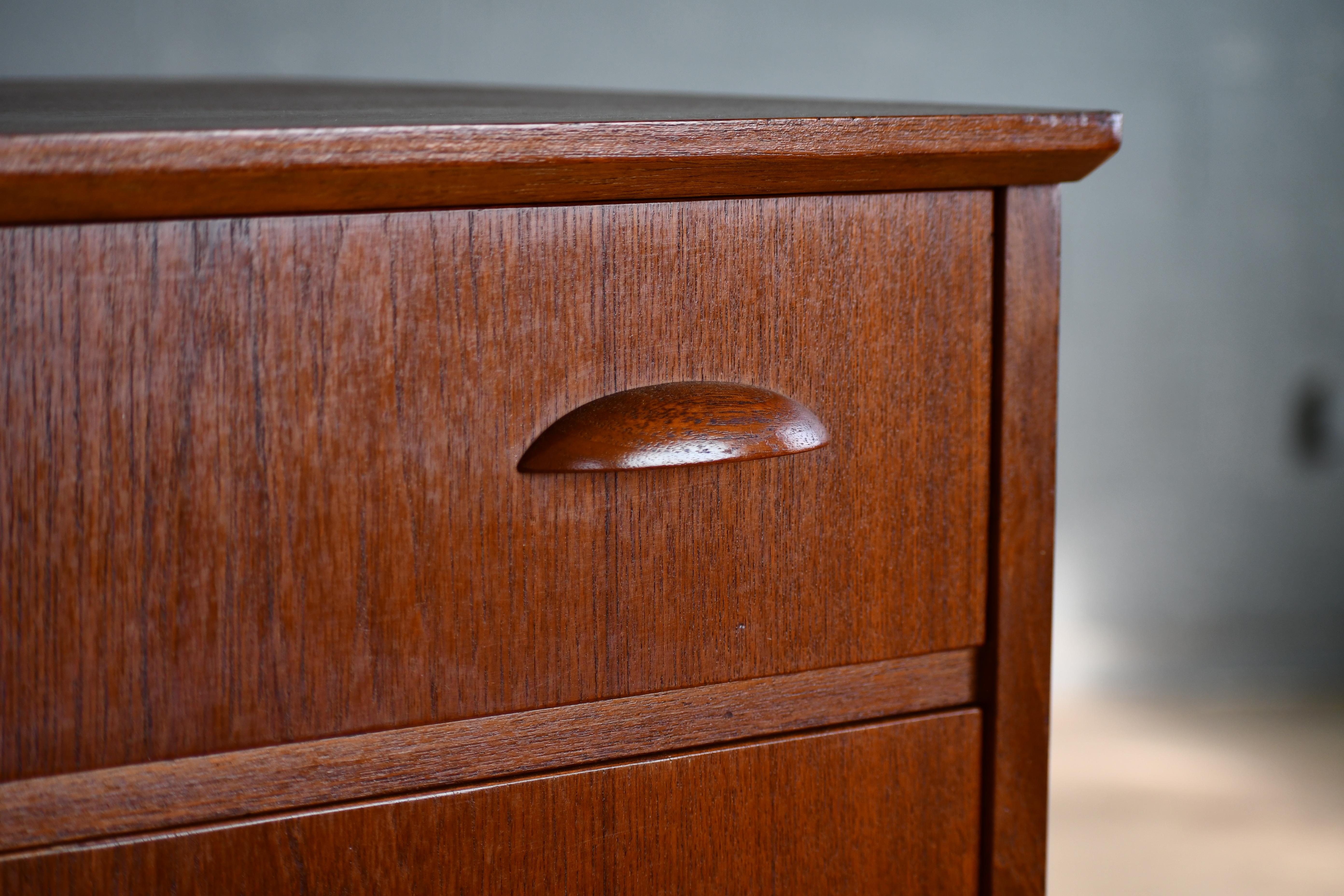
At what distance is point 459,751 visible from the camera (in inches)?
15.3

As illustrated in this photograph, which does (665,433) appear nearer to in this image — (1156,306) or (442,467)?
(442,467)

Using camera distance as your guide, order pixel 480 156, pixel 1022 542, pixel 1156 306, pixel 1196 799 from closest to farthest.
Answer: pixel 480 156 < pixel 1022 542 < pixel 1196 799 < pixel 1156 306

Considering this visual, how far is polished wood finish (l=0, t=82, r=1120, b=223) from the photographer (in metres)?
0.31

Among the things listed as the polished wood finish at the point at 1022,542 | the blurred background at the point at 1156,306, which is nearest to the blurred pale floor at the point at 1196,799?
the blurred background at the point at 1156,306

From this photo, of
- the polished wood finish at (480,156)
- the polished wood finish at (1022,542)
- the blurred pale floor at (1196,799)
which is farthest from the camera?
the blurred pale floor at (1196,799)

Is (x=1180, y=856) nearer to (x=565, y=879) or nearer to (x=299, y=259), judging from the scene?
(x=565, y=879)

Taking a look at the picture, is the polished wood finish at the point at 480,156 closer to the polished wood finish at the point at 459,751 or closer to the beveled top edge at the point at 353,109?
the beveled top edge at the point at 353,109

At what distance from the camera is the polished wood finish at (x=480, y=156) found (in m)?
0.31

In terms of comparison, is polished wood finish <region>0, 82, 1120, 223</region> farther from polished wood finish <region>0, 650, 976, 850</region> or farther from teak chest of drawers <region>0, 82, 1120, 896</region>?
polished wood finish <region>0, 650, 976, 850</region>

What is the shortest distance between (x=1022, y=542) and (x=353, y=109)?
0.31 metres

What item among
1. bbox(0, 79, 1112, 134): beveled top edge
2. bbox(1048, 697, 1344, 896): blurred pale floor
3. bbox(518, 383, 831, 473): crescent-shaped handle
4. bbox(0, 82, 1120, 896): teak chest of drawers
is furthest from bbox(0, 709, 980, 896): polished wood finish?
bbox(1048, 697, 1344, 896): blurred pale floor

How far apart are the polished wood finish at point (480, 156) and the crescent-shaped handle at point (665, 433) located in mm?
65

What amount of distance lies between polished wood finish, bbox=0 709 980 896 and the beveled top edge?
0.71ft

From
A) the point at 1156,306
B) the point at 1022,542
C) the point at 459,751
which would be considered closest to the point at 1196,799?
the point at 1156,306
